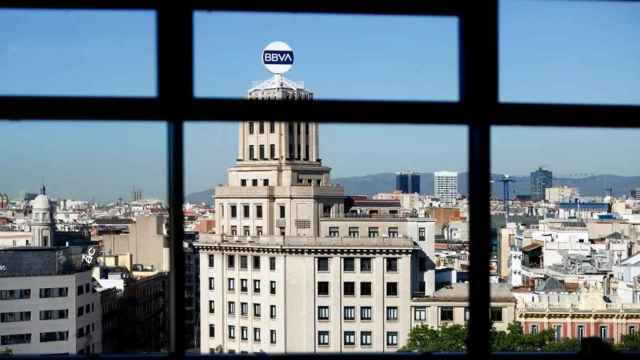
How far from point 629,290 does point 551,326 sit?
502cm

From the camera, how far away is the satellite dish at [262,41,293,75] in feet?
77.9

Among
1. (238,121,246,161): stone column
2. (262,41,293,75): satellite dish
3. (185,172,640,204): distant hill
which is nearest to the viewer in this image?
(185,172,640,204): distant hill

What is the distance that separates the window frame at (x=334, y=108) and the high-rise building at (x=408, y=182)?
2585cm

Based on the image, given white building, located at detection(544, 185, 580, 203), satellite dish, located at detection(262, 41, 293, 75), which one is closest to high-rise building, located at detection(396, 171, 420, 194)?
satellite dish, located at detection(262, 41, 293, 75)

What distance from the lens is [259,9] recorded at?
4.17 feet

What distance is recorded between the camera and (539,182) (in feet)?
46.3

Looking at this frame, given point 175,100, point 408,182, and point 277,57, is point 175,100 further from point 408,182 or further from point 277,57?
point 408,182

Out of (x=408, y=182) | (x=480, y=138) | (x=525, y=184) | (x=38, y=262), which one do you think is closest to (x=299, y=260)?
(x=408, y=182)

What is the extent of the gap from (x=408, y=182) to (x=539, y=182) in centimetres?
1393

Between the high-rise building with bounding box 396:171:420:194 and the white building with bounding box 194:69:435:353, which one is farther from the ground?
the high-rise building with bounding box 396:171:420:194

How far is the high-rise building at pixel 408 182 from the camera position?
1087 inches

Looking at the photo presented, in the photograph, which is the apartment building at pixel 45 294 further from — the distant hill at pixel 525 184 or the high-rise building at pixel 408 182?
the high-rise building at pixel 408 182

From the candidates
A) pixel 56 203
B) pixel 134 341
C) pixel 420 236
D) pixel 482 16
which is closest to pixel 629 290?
pixel 420 236

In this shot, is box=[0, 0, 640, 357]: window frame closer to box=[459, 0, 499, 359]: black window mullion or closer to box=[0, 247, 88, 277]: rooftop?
box=[459, 0, 499, 359]: black window mullion
